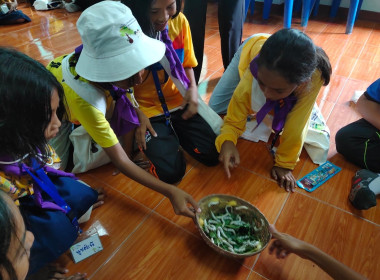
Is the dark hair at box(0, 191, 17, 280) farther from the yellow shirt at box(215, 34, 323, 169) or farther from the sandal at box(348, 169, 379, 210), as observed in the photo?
the sandal at box(348, 169, 379, 210)

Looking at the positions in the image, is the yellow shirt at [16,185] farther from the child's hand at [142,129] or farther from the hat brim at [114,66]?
the child's hand at [142,129]

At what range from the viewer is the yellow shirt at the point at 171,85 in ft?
4.06

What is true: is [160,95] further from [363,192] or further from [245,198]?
[363,192]

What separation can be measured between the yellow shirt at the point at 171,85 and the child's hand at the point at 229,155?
334mm

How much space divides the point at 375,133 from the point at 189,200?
3.12ft

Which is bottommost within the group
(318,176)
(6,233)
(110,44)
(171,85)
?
(318,176)

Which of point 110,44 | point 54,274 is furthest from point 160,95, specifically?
point 54,274

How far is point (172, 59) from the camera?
118 cm

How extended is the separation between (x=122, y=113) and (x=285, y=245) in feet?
2.53

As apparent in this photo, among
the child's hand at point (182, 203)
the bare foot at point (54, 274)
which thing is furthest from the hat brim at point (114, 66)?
the bare foot at point (54, 274)

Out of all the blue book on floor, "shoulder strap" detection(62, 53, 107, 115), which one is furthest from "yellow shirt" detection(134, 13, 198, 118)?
the blue book on floor

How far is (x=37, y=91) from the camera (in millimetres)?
659

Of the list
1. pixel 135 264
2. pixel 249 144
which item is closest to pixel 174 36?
pixel 249 144

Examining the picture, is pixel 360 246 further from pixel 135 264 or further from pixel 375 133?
pixel 135 264
